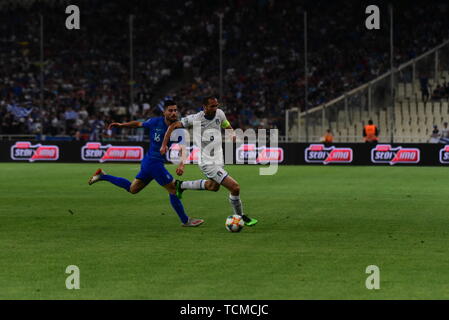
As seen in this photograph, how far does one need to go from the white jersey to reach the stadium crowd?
31.8 metres

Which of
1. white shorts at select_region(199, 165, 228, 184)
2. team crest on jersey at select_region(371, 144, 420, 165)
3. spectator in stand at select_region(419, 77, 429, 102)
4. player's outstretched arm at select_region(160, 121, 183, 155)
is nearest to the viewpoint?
player's outstretched arm at select_region(160, 121, 183, 155)

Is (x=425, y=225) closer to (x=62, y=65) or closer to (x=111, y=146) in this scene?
(x=111, y=146)

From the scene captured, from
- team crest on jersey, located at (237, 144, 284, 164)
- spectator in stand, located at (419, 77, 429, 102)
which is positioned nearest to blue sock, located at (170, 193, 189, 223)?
team crest on jersey, located at (237, 144, 284, 164)

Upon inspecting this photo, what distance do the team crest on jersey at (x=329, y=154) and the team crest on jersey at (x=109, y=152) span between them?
26.4 ft

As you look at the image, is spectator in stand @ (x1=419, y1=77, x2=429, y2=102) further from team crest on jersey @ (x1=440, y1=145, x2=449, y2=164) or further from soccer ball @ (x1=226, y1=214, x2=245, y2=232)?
soccer ball @ (x1=226, y1=214, x2=245, y2=232)

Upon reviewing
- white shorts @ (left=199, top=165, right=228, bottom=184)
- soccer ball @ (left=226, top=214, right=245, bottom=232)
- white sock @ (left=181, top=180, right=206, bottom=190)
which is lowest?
soccer ball @ (left=226, top=214, right=245, bottom=232)

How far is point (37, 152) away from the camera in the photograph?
4400cm

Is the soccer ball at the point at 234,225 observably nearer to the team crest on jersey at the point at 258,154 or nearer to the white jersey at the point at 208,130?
the white jersey at the point at 208,130

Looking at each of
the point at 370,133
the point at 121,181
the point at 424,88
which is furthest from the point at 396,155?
the point at 121,181

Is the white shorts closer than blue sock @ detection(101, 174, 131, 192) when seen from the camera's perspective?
Yes

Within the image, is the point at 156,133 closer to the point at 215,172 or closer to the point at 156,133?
the point at 156,133

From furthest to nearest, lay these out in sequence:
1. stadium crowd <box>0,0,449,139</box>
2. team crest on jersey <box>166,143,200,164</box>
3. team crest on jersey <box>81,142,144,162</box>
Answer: stadium crowd <box>0,0,449,139</box> → team crest on jersey <box>81,142,144,162</box> → team crest on jersey <box>166,143,200,164</box>

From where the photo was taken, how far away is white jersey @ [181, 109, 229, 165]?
50.4ft

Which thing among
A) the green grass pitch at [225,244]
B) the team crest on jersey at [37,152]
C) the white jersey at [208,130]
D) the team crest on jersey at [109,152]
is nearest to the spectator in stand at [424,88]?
the team crest on jersey at [109,152]
